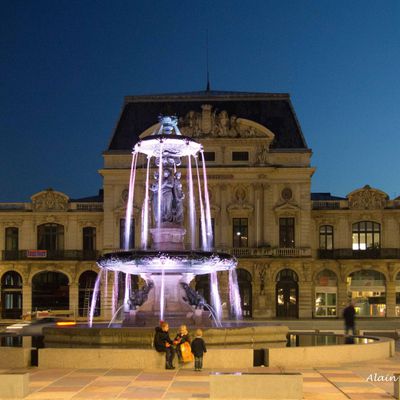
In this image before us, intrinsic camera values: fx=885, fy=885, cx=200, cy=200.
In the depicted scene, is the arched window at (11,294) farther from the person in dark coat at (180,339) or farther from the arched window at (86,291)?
the person in dark coat at (180,339)

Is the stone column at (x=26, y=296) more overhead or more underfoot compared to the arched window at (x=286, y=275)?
more underfoot

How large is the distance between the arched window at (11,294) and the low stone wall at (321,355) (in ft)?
137

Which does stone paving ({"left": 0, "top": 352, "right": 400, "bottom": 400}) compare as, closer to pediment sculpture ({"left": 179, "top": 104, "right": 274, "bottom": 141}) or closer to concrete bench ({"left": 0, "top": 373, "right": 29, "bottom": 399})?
concrete bench ({"left": 0, "top": 373, "right": 29, "bottom": 399})

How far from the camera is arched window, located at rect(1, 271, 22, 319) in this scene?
6138 cm

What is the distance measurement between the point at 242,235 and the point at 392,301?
11.2 metres

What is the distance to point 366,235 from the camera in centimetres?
6169

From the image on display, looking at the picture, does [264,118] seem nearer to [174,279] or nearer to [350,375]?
[174,279]

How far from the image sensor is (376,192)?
202 ft

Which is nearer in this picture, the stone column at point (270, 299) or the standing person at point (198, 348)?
the standing person at point (198, 348)

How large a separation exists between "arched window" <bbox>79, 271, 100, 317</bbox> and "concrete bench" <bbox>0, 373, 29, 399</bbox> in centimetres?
4431

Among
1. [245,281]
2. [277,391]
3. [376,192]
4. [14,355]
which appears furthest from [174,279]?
[376,192]

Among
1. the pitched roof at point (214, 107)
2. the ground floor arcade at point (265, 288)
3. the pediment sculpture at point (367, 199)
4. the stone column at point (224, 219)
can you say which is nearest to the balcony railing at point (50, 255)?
the ground floor arcade at point (265, 288)

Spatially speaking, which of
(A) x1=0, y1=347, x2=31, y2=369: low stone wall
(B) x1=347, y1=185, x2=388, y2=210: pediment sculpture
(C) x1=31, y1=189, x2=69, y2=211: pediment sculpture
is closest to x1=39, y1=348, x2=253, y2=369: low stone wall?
(A) x1=0, y1=347, x2=31, y2=369: low stone wall

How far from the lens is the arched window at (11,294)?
61.4 metres
